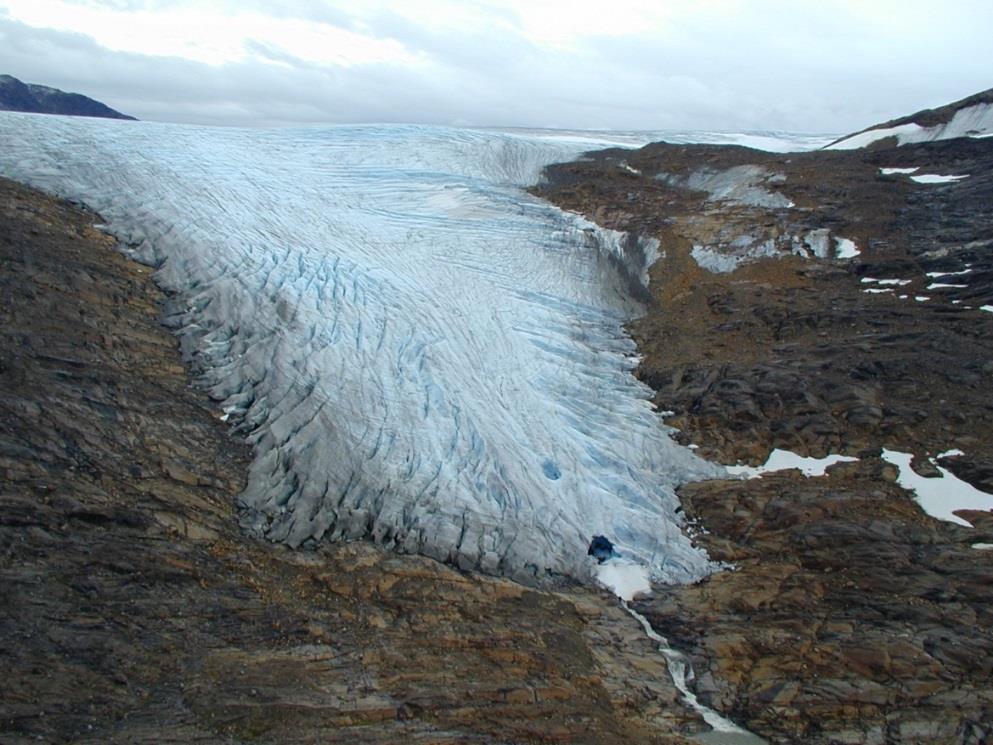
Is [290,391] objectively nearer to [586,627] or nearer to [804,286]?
[586,627]

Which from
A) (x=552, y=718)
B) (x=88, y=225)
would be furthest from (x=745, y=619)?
(x=88, y=225)

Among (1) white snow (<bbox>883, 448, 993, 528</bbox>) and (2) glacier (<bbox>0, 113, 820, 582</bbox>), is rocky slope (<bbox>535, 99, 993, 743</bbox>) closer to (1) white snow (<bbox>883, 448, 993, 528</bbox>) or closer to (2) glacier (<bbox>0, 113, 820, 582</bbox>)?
(1) white snow (<bbox>883, 448, 993, 528</bbox>)

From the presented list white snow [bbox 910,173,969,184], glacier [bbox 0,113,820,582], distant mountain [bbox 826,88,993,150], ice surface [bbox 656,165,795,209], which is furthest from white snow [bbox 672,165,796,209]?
distant mountain [bbox 826,88,993,150]

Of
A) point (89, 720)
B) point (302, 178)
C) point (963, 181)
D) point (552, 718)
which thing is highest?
point (963, 181)

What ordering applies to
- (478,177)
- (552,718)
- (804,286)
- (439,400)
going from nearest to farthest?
(552,718), (439,400), (804,286), (478,177)

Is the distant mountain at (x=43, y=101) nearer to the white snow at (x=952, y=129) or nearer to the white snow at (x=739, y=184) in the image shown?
the white snow at (x=739, y=184)

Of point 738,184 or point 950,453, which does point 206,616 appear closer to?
point 950,453
